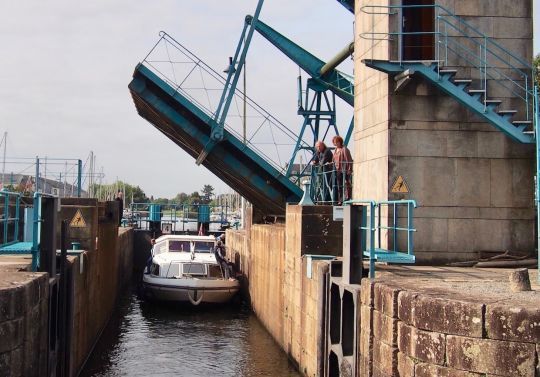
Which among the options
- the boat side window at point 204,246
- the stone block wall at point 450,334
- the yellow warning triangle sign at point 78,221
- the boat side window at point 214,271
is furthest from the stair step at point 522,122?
the boat side window at point 204,246

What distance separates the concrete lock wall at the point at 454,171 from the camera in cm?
1041

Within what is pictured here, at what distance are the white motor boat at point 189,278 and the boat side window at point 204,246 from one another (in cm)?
8

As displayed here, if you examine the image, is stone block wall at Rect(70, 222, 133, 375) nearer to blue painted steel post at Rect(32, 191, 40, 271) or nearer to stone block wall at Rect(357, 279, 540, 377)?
blue painted steel post at Rect(32, 191, 40, 271)

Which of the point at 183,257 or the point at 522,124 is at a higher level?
the point at 522,124

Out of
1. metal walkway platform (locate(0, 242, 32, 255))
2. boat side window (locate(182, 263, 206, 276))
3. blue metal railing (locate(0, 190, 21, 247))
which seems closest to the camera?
blue metal railing (locate(0, 190, 21, 247))

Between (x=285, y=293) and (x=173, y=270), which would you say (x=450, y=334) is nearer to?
(x=285, y=293)

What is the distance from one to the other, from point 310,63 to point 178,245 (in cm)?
701

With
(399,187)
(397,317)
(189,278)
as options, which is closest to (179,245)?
(189,278)

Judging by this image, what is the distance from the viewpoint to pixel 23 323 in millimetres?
6066

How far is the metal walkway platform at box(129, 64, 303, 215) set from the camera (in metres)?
14.7

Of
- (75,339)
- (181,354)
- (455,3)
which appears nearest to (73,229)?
(75,339)

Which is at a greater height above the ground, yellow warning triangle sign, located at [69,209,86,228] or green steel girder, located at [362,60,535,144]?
green steel girder, located at [362,60,535,144]

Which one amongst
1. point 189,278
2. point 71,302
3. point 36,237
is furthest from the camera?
point 189,278

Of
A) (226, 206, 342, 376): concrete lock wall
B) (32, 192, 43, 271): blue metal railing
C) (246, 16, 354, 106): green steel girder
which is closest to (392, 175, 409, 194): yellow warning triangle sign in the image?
(226, 206, 342, 376): concrete lock wall
